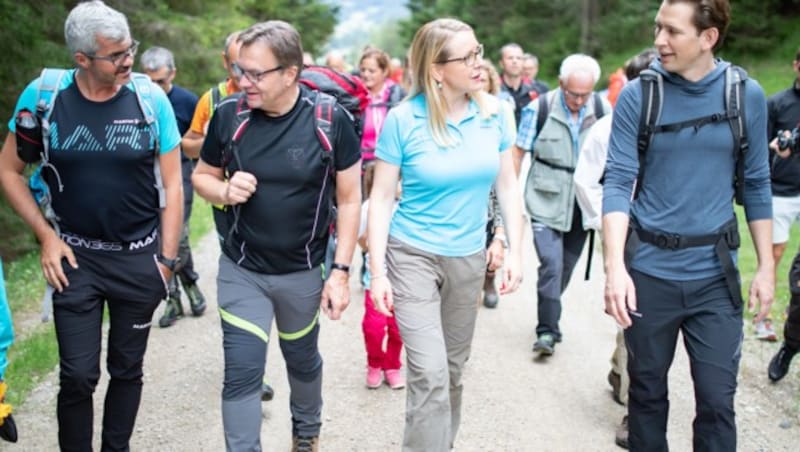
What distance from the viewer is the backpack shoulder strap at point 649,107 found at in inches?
133

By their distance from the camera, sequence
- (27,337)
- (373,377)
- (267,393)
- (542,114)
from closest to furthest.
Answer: (267,393) → (373,377) → (542,114) → (27,337)

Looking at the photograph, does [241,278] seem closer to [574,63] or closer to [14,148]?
[14,148]

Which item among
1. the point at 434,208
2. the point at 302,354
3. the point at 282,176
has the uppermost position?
the point at 282,176

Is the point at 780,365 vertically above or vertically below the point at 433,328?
below

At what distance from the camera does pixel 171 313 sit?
23.5 feet

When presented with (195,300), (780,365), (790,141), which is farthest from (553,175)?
(195,300)

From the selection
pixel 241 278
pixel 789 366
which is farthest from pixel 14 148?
pixel 789 366

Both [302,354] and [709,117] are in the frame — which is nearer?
[709,117]

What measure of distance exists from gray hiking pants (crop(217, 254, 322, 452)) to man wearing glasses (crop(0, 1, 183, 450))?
0.45 metres

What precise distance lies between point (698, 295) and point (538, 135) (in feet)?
9.87

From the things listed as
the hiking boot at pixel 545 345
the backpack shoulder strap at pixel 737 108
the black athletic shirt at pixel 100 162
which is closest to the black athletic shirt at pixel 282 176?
the black athletic shirt at pixel 100 162

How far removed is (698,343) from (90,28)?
3052mm

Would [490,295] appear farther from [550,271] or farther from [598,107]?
[598,107]

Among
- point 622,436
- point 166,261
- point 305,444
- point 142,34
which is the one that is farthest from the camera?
point 142,34
